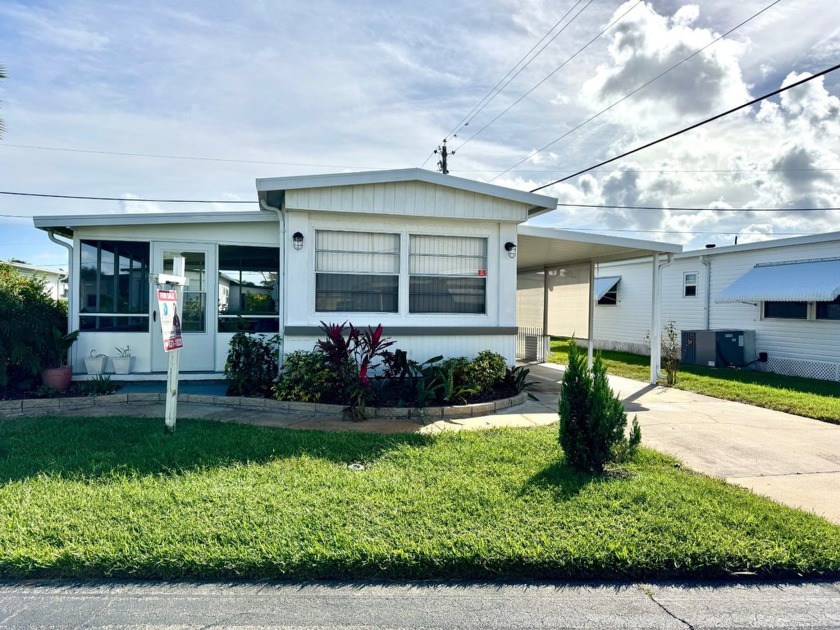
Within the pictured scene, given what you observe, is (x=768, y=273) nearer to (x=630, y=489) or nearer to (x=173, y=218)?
(x=630, y=489)

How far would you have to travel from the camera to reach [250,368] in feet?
25.0

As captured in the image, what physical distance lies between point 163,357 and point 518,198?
6506 mm

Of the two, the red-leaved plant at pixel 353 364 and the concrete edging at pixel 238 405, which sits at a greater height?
the red-leaved plant at pixel 353 364

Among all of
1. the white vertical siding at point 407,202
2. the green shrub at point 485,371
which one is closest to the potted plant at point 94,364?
the white vertical siding at point 407,202

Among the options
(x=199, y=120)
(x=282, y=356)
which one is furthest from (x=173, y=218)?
(x=199, y=120)

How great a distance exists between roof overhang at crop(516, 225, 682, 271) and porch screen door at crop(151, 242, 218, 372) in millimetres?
5395

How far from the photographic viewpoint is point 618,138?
13.7 metres

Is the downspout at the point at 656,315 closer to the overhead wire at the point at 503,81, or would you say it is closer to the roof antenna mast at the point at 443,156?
the overhead wire at the point at 503,81

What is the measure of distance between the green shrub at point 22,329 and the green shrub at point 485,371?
20.6 feet

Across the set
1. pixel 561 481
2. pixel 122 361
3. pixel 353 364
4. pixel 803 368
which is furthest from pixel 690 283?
pixel 122 361

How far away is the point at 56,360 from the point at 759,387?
12583 mm

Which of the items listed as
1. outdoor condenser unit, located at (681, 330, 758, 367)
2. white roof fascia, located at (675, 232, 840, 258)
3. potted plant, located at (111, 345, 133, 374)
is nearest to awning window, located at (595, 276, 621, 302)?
white roof fascia, located at (675, 232, 840, 258)

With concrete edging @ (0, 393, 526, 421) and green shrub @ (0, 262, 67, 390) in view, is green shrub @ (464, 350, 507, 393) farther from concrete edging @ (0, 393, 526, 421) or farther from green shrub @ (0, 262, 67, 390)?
green shrub @ (0, 262, 67, 390)

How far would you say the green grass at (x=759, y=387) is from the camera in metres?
8.30
